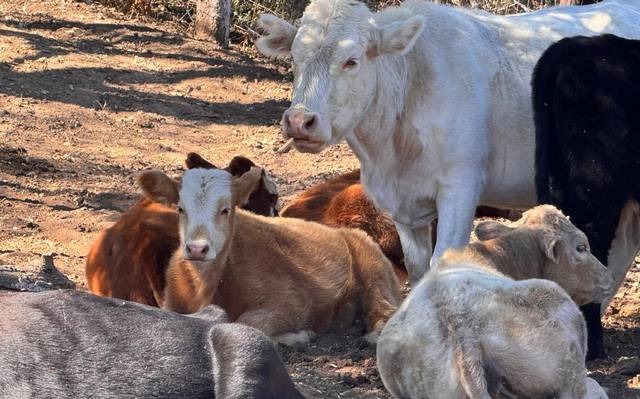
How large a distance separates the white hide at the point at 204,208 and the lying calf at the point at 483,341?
7.57ft

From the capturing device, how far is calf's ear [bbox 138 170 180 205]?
29.9ft

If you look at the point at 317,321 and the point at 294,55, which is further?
the point at 317,321

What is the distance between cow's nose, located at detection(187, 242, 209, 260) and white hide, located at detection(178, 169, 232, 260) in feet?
0.11

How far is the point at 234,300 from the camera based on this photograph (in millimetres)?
9039

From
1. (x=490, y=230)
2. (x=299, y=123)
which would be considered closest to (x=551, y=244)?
(x=490, y=230)

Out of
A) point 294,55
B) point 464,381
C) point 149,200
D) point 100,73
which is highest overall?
point 294,55

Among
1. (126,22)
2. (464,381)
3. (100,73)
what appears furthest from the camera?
(126,22)

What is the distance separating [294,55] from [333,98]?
1.38 feet

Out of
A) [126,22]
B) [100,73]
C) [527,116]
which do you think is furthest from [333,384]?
[126,22]

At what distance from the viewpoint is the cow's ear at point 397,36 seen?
8578 mm

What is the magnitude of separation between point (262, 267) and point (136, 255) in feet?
3.29

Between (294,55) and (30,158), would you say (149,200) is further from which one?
(30,158)

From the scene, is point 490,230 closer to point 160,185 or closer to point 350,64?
point 350,64

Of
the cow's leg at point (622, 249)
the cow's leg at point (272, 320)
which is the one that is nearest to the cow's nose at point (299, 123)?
the cow's leg at point (272, 320)
